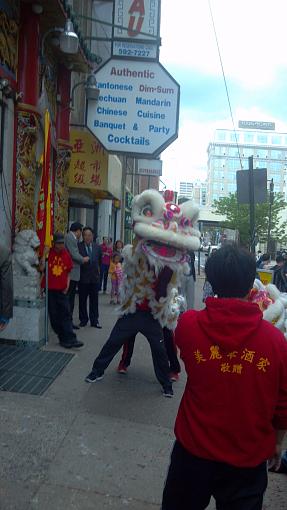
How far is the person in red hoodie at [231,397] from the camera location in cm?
230

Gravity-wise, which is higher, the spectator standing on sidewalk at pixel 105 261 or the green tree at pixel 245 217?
the green tree at pixel 245 217

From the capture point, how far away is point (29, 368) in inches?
249

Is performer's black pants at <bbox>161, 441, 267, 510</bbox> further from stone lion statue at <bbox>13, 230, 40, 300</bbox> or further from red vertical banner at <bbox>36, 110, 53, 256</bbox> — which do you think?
red vertical banner at <bbox>36, 110, 53, 256</bbox>

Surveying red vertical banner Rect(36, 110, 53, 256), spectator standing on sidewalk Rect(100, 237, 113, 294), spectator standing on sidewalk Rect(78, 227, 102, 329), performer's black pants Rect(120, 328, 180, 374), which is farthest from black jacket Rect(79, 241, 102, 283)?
spectator standing on sidewalk Rect(100, 237, 113, 294)

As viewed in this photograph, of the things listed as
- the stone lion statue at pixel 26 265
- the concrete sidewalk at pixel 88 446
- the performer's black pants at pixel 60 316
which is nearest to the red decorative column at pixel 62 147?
the performer's black pants at pixel 60 316

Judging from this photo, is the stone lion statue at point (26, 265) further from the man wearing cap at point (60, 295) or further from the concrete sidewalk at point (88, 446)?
the concrete sidewalk at point (88, 446)

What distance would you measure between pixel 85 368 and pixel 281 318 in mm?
2888

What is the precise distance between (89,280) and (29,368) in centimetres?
309

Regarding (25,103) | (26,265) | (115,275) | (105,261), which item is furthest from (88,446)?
(105,261)

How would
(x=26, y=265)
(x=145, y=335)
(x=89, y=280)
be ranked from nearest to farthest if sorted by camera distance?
(x=145, y=335), (x=26, y=265), (x=89, y=280)

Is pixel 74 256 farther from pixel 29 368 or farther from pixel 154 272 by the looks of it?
pixel 154 272

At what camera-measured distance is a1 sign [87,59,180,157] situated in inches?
376

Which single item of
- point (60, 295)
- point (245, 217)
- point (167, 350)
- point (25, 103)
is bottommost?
point (167, 350)

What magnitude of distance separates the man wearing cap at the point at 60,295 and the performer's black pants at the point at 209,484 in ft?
17.3
